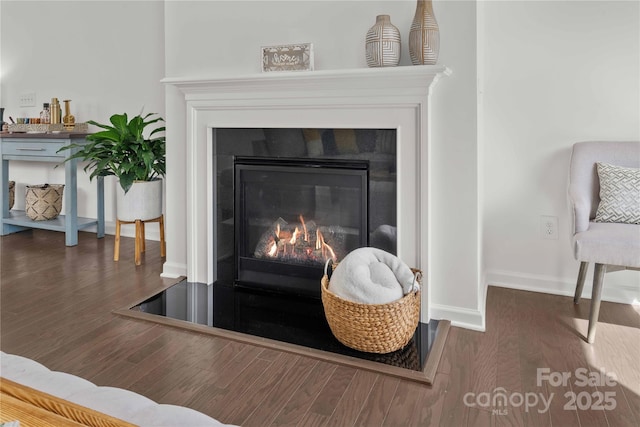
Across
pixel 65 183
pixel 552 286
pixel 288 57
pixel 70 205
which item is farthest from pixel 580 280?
pixel 65 183

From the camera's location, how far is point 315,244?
2.55 metres

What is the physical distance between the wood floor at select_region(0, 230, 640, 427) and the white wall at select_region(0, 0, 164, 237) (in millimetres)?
1838

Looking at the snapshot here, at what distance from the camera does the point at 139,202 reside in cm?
319

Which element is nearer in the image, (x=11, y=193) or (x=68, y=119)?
(x=68, y=119)

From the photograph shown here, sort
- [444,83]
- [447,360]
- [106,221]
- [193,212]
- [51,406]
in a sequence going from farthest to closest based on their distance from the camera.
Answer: [106,221]
[193,212]
[444,83]
[447,360]
[51,406]

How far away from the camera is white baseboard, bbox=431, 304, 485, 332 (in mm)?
2246

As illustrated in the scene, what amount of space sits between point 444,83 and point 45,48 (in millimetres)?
3699

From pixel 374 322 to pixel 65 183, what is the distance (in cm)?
305

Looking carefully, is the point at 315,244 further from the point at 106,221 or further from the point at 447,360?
the point at 106,221

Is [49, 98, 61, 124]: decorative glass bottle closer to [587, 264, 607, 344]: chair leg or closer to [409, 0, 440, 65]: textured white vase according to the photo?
[409, 0, 440, 65]: textured white vase

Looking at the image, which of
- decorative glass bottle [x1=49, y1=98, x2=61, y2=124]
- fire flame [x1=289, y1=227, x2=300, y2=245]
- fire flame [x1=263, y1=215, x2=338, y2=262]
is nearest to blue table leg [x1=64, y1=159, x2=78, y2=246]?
decorative glass bottle [x1=49, y1=98, x2=61, y2=124]

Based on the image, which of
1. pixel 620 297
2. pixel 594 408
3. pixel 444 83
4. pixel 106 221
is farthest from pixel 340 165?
pixel 106 221

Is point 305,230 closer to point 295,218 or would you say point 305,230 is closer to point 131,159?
point 295,218

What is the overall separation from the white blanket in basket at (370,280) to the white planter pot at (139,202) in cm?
168
